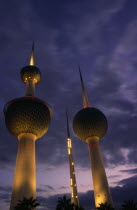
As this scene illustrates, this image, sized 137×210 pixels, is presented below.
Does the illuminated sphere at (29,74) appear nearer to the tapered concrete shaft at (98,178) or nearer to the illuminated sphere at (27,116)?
the illuminated sphere at (27,116)

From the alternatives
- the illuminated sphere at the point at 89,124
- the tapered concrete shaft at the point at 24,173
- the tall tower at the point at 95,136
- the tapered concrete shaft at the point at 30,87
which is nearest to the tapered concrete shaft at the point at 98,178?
the tall tower at the point at 95,136

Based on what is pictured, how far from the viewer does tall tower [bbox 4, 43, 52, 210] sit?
39031mm

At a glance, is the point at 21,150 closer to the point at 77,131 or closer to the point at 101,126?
the point at 77,131

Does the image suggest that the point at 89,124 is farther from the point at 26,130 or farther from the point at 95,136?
the point at 26,130

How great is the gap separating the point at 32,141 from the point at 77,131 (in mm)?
14819

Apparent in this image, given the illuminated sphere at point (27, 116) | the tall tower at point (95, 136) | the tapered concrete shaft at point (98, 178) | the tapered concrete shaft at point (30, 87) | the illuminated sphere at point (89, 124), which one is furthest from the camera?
the tapered concrete shaft at point (30, 87)

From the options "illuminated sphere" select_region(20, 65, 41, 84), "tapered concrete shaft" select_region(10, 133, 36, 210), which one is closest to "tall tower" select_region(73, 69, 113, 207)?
"tapered concrete shaft" select_region(10, 133, 36, 210)

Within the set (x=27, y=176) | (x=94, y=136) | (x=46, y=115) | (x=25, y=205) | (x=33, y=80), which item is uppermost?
(x=33, y=80)

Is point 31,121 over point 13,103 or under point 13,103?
under

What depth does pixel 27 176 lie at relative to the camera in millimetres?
40031

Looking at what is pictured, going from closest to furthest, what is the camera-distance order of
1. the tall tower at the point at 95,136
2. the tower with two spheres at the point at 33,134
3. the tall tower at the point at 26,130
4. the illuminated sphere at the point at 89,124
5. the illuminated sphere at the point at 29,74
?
the tall tower at the point at 26,130
the tower with two spheres at the point at 33,134
the tall tower at the point at 95,136
the illuminated sphere at the point at 89,124
the illuminated sphere at the point at 29,74

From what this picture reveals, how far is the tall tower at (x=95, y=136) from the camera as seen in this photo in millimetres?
44562

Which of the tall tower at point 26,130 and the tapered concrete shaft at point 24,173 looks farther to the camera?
the tall tower at point 26,130

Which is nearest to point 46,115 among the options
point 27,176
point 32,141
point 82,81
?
point 32,141
